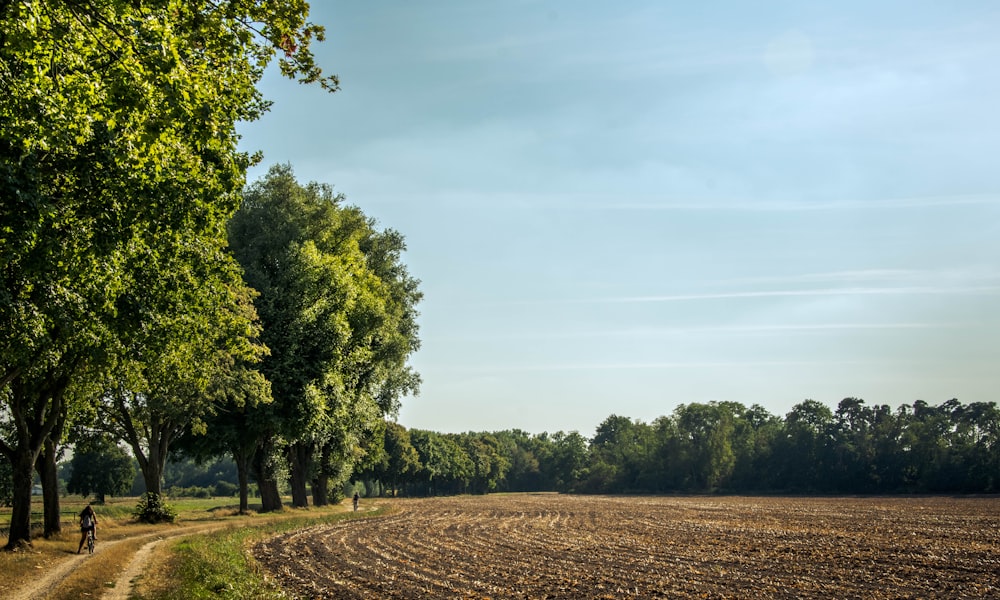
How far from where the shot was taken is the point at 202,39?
47.6 ft

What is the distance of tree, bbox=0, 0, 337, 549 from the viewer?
44.1 ft

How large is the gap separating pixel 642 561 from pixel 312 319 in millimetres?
27401

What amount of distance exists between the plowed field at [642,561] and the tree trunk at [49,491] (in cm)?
1008

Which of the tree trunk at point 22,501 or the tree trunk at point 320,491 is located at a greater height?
the tree trunk at point 22,501

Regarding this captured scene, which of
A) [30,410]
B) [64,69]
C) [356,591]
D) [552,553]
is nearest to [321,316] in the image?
[30,410]

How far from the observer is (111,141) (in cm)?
1515

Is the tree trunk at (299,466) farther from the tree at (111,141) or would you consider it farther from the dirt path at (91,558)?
the tree at (111,141)

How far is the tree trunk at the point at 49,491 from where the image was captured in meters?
33.5

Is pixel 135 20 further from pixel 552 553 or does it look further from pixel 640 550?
pixel 640 550

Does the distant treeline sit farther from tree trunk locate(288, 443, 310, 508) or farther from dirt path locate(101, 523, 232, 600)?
dirt path locate(101, 523, 232, 600)

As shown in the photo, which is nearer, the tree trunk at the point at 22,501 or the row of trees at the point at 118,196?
the row of trees at the point at 118,196

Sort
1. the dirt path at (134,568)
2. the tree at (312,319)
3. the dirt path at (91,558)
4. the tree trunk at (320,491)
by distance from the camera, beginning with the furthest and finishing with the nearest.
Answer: the tree trunk at (320,491) → the tree at (312,319) → the dirt path at (134,568) → the dirt path at (91,558)

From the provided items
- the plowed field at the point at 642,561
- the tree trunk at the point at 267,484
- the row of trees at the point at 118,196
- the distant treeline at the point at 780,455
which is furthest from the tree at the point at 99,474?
the plowed field at the point at 642,561

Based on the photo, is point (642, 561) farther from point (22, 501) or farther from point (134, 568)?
point (22, 501)
